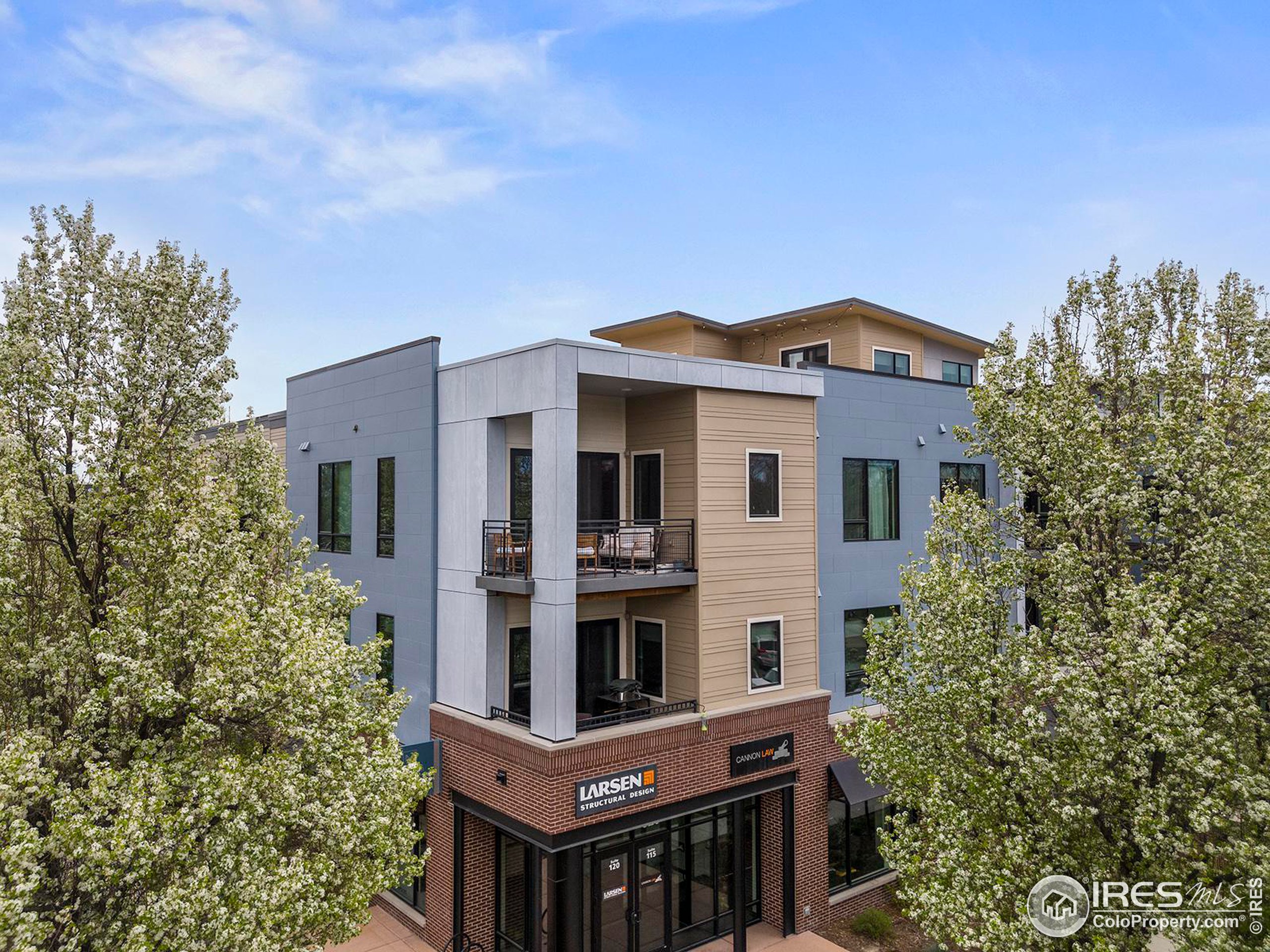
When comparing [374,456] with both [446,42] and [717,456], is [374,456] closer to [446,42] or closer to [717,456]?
[717,456]

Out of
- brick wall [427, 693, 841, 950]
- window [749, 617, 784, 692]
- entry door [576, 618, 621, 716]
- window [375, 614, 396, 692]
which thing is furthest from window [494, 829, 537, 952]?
window [749, 617, 784, 692]

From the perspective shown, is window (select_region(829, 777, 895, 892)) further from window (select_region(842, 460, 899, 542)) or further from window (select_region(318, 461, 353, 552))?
window (select_region(318, 461, 353, 552))

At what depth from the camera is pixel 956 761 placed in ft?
33.0

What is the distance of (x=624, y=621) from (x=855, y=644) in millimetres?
5532

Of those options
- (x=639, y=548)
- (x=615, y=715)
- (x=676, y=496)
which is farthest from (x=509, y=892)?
(x=676, y=496)

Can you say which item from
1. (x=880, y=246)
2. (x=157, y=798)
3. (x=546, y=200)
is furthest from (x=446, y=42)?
(x=157, y=798)

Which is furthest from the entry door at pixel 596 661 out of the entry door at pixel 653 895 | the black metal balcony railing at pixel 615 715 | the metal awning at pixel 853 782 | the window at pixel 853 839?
the window at pixel 853 839

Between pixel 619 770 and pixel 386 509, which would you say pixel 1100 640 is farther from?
pixel 386 509

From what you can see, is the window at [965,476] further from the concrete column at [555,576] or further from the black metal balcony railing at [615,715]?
the concrete column at [555,576]

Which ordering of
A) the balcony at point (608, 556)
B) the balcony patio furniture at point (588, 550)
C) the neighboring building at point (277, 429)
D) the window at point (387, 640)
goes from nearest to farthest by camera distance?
the balcony at point (608, 556) → the balcony patio furniture at point (588, 550) → the window at point (387, 640) → the neighboring building at point (277, 429)

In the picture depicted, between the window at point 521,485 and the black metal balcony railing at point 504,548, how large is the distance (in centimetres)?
31

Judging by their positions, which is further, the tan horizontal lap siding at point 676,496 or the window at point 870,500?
the window at point 870,500

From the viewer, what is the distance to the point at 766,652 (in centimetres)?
1565

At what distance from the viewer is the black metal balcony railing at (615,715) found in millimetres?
13289
